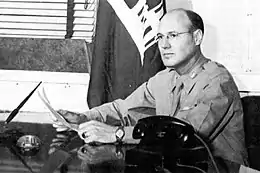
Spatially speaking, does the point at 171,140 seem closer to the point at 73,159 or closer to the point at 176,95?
the point at 73,159

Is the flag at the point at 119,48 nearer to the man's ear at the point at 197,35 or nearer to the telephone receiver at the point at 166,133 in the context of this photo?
the man's ear at the point at 197,35

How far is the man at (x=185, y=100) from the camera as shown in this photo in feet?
5.09

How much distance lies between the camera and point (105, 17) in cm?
220

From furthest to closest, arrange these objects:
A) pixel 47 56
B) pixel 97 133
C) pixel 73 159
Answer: pixel 47 56 → pixel 97 133 → pixel 73 159

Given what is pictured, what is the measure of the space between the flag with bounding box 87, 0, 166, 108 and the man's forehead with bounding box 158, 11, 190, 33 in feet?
1.10

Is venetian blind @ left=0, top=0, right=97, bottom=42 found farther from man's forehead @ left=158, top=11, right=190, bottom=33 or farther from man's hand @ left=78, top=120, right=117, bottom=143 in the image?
man's hand @ left=78, top=120, right=117, bottom=143

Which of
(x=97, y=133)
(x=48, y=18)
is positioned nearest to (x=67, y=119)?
(x=97, y=133)

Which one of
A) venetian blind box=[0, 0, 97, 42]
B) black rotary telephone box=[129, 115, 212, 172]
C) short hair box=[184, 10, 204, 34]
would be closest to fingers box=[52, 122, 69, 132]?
black rotary telephone box=[129, 115, 212, 172]

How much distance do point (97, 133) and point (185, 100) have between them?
0.41 meters

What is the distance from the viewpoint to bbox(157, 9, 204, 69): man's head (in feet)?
5.88

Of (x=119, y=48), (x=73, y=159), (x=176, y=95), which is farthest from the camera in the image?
(x=119, y=48)

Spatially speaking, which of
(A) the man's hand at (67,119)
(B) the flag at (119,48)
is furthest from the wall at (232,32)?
(A) the man's hand at (67,119)

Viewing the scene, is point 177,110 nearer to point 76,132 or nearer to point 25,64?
point 76,132

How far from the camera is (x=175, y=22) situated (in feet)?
5.88
